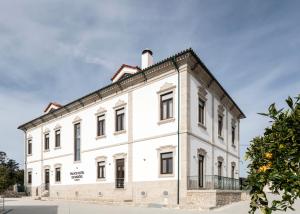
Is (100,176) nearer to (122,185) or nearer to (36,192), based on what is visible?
(122,185)

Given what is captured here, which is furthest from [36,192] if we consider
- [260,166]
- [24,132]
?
[260,166]

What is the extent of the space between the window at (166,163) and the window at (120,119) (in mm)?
4713

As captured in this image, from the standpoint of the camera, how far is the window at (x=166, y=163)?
1886 cm

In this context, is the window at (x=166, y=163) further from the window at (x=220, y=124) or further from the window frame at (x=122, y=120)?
the window at (x=220, y=124)

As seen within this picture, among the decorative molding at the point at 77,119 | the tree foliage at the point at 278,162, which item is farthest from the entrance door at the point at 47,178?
the tree foliage at the point at 278,162

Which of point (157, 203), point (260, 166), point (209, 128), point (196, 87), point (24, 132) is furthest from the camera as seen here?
point (24, 132)

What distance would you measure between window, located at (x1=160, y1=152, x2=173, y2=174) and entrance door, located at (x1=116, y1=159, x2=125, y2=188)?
403cm

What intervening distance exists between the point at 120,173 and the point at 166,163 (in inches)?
187

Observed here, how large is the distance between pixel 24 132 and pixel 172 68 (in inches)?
1009

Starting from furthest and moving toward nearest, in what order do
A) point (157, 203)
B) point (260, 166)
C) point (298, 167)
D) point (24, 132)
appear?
point (24, 132) < point (157, 203) < point (260, 166) < point (298, 167)

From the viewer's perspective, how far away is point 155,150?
19.7 metres

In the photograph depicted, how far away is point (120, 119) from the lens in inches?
914

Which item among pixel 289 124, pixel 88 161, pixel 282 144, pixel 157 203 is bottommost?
pixel 157 203

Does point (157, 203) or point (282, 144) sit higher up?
point (282, 144)
